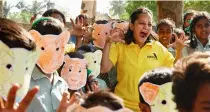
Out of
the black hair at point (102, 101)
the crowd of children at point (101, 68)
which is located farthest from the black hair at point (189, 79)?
the black hair at point (102, 101)

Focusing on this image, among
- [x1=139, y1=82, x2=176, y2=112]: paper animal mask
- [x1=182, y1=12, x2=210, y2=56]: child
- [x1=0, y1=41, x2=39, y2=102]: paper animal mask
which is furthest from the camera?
[x1=182, y1=12, x2=210, y2=56]: child

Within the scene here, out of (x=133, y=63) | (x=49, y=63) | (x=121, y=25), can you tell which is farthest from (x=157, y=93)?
(x=121, y=25)

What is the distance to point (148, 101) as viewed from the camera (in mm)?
2938

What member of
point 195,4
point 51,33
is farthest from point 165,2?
point 195,4

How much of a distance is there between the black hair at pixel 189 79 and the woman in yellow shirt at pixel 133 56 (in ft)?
6.43

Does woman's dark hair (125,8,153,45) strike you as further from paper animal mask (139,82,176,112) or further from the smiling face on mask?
paper animal mask (139,82,176,112)

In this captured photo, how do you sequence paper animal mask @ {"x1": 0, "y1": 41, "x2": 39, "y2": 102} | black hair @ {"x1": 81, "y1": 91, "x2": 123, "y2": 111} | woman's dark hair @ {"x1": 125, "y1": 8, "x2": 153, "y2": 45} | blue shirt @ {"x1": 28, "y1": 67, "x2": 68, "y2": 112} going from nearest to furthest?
black hair @ {"x1": 81, "y1": 91, "x2": 123, "y2": 111} → paper animal mask @ {"x1": 0, "y1": 41, "x2": 39, "y2": 102} → blue shirt @ {"x1": 28, "y1": 67, "x2": 68, "y2": 112} → woman's dark hair @ {"x1": 125, "y1": 8, "x2": 153, "y2": 45}

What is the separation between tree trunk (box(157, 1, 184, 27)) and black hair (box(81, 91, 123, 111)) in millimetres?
6293

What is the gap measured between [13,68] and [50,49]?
911 millimetres

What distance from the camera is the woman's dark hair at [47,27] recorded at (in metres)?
3.51

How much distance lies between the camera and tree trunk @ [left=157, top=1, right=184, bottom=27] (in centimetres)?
867

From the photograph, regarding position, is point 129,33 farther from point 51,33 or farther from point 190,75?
point 190,75

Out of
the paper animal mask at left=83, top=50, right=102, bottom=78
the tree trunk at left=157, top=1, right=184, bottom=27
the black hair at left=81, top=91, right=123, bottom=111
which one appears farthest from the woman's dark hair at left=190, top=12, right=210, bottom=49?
the tree trunk at left=157, top=1, right=184, bottom=27

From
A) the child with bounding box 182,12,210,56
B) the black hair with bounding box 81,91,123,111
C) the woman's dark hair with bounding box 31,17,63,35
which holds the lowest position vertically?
the black hair with bounding box 81,91,123,111
